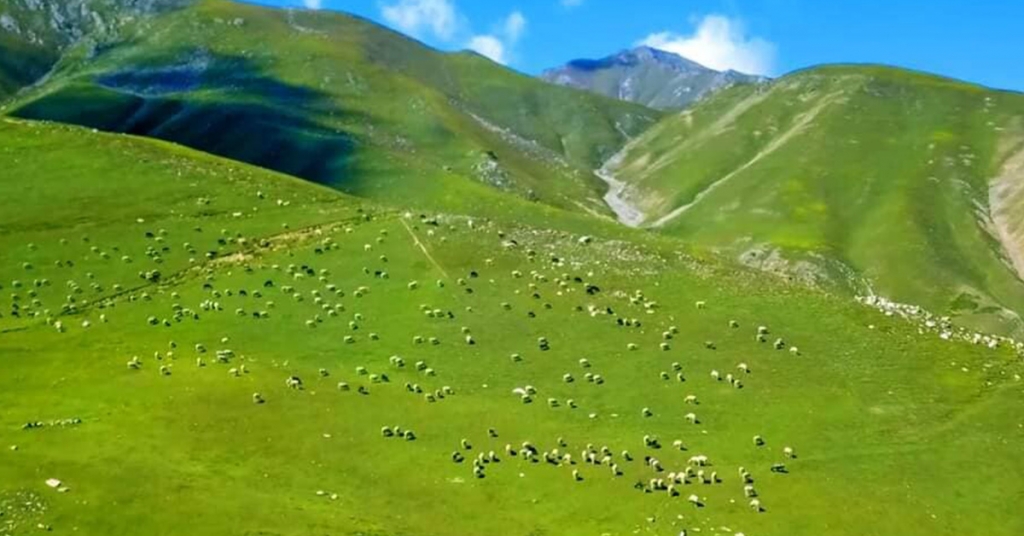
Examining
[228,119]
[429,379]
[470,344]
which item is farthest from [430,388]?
[228,119]

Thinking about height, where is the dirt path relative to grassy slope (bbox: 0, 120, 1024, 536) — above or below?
above

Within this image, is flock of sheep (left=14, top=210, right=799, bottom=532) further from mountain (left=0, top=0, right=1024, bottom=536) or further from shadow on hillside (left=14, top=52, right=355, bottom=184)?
shadow on hillside (left=14, top=52, right=355, bottom=184)

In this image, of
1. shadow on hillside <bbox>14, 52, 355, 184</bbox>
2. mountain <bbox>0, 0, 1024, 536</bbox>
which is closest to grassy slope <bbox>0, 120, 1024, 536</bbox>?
mountain <bbox>0, 0, 1024, 536</bbox>

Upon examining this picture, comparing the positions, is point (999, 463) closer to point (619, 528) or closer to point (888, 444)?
point (888, 444)

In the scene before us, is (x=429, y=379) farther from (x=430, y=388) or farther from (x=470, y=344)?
(x=470, y=344)

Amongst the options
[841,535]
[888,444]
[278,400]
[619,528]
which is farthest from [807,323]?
[278,400]
